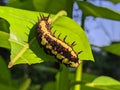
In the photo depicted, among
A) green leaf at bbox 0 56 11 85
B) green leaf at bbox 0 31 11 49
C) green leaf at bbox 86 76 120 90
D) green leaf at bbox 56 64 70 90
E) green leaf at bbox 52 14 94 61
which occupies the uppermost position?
green leaf at bbox 52 14 94 61

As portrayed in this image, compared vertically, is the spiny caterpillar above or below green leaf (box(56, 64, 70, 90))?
above

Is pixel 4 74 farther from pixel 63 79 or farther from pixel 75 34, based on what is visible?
pixel 75 34

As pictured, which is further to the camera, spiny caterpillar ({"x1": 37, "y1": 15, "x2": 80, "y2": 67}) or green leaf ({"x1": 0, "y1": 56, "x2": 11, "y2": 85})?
green leaf ({"x1": 0, "y1": 56, "x2": 11, "y2": 85})

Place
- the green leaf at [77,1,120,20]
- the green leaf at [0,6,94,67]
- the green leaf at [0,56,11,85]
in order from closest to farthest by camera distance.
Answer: the green leaf at [0,6,94,67] < the green leaf at [77,1,120,20] < the green leaf at [0,56,11,85]

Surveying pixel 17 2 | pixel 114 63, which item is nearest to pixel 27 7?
pixel 17 2

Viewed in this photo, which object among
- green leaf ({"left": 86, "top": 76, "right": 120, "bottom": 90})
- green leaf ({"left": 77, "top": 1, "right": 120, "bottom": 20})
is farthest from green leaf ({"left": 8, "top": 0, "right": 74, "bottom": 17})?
green leaf ({"left": 86, "top": 76, "right": 120, "bottom": 90})

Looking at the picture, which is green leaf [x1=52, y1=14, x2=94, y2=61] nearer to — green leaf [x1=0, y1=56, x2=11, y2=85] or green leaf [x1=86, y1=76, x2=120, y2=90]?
green leaf [x1=86, y1=76, x2=120, y2=90]

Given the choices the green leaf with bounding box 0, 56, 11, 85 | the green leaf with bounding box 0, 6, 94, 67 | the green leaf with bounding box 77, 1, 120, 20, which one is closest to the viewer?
the green leaf with bounding box 0, 6, 94, 67

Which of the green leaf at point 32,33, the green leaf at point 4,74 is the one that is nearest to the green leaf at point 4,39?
the green leaf at point 32,33

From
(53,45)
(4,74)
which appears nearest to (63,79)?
(53,45)

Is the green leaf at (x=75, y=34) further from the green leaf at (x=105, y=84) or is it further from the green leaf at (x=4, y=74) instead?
the green leaf at (x=4, y=74)
